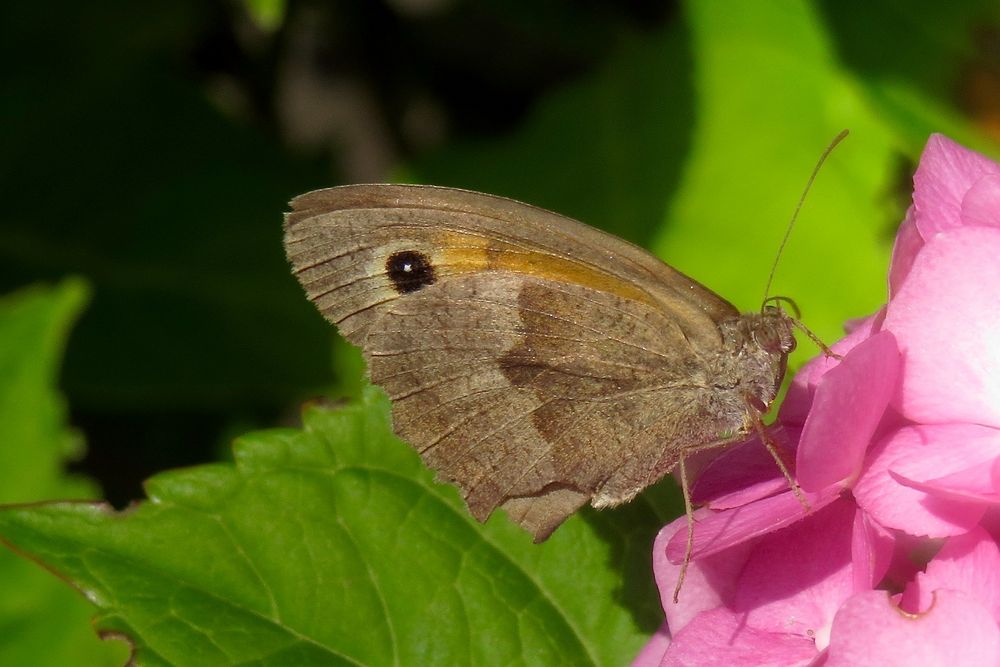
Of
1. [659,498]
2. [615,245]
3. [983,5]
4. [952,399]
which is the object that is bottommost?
[659,498]

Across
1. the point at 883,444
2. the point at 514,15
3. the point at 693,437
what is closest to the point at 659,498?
the point at 693,437

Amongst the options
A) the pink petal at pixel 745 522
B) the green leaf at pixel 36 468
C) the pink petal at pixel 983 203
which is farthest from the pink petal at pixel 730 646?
the green leaf at pixel 36 468

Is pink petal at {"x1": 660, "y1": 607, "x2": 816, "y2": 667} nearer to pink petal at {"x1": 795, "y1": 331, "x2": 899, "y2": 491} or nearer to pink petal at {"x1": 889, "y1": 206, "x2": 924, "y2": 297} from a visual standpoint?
pink petal at {"x1": 795, "y1": 331, "x2": 899, "y2": 491}

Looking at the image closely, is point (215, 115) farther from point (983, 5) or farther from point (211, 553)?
point (211, 553)

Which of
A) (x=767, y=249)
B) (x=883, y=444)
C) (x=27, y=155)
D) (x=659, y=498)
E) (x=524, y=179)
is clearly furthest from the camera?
(x=27, y=155)

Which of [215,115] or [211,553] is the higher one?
[215,115]

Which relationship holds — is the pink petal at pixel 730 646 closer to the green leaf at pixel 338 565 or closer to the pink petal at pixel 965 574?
the pink petal at pixel 965 574

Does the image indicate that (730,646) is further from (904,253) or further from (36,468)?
(36,468)
